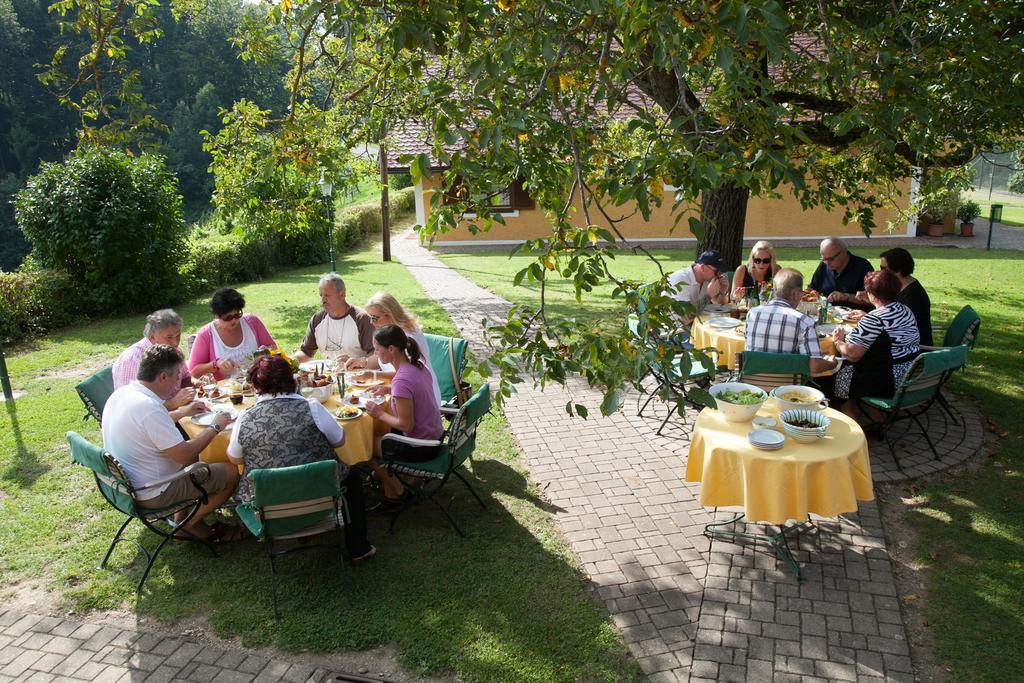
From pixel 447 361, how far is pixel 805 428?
3.24m

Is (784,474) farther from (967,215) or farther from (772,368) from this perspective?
(967,215)

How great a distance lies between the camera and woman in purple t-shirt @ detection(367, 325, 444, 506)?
16.6 ft

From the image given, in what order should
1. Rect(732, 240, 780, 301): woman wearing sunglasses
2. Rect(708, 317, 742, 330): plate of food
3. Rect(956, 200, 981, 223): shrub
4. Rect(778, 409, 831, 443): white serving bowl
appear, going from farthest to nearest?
Rect(956, 200, 981, 223): shrub
Rect(732, 240, 780, 301): woman wearing sunglasses
Rect(708, 317, 742, 330): plate of food
Rect(778, 409, 831, 443): white serving bowl

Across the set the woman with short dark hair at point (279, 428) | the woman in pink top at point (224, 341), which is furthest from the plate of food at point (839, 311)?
the woman in pink top at point (224, 341)

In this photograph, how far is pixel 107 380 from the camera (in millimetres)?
5988

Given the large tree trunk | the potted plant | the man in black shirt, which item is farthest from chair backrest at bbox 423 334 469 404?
the potted plant

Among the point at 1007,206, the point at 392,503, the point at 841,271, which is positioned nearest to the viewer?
the point at 392,503

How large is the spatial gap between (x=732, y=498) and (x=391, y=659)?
2283 mm

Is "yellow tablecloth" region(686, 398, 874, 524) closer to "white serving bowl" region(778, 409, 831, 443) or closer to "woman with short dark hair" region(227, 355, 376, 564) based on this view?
"white serving bowl" region(778, 409, 831, 443)

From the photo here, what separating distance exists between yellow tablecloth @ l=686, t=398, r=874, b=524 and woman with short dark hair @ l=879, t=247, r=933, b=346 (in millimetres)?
2818

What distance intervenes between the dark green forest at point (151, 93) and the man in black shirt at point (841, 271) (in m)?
41.8

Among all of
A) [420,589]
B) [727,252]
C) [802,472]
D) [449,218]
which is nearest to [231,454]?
[420,589]

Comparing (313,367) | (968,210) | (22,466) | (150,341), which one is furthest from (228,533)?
(968,210)

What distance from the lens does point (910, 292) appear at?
6.85 metres
